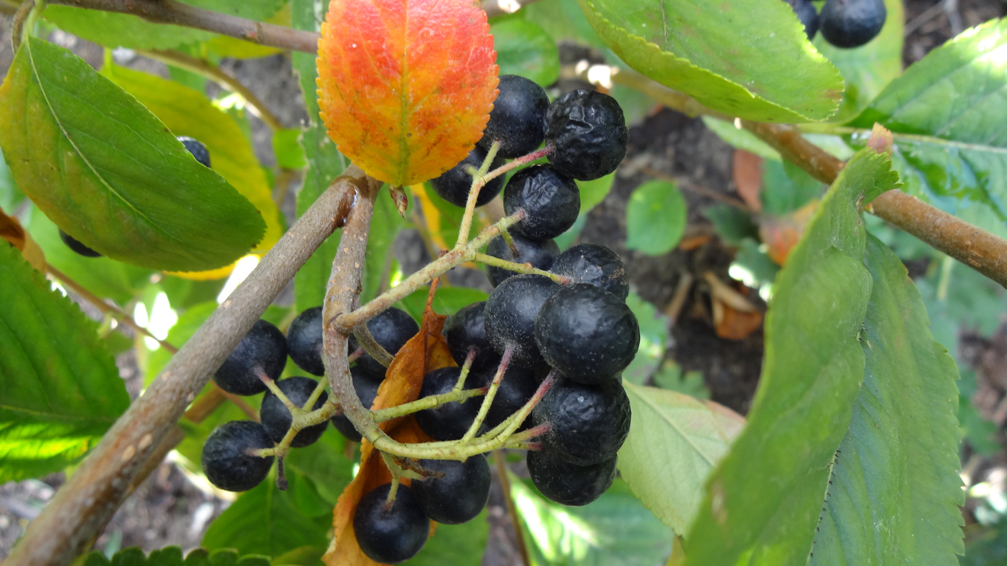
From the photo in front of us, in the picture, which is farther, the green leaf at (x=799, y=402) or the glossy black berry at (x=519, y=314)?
the glossy black berry at (x=519, y=314)

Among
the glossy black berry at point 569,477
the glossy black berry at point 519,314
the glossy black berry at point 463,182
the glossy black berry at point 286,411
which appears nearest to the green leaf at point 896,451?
the glossy black berry at point 569,477

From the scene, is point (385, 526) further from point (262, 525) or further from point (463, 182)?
point (262, 525)

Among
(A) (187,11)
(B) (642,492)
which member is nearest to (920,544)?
(B) (642,492)

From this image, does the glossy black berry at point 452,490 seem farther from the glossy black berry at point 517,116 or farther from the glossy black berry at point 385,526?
the glossy black berry at point 517,116

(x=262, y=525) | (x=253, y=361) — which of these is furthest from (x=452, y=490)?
(x=262, y=525)

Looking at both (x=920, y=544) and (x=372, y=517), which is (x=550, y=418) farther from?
(x=920, y=544)

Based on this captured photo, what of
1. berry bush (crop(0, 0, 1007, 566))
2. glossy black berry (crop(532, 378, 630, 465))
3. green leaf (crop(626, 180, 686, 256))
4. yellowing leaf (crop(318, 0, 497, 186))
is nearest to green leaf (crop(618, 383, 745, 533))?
berry bush (crop(0, 0, 1007, 566))
